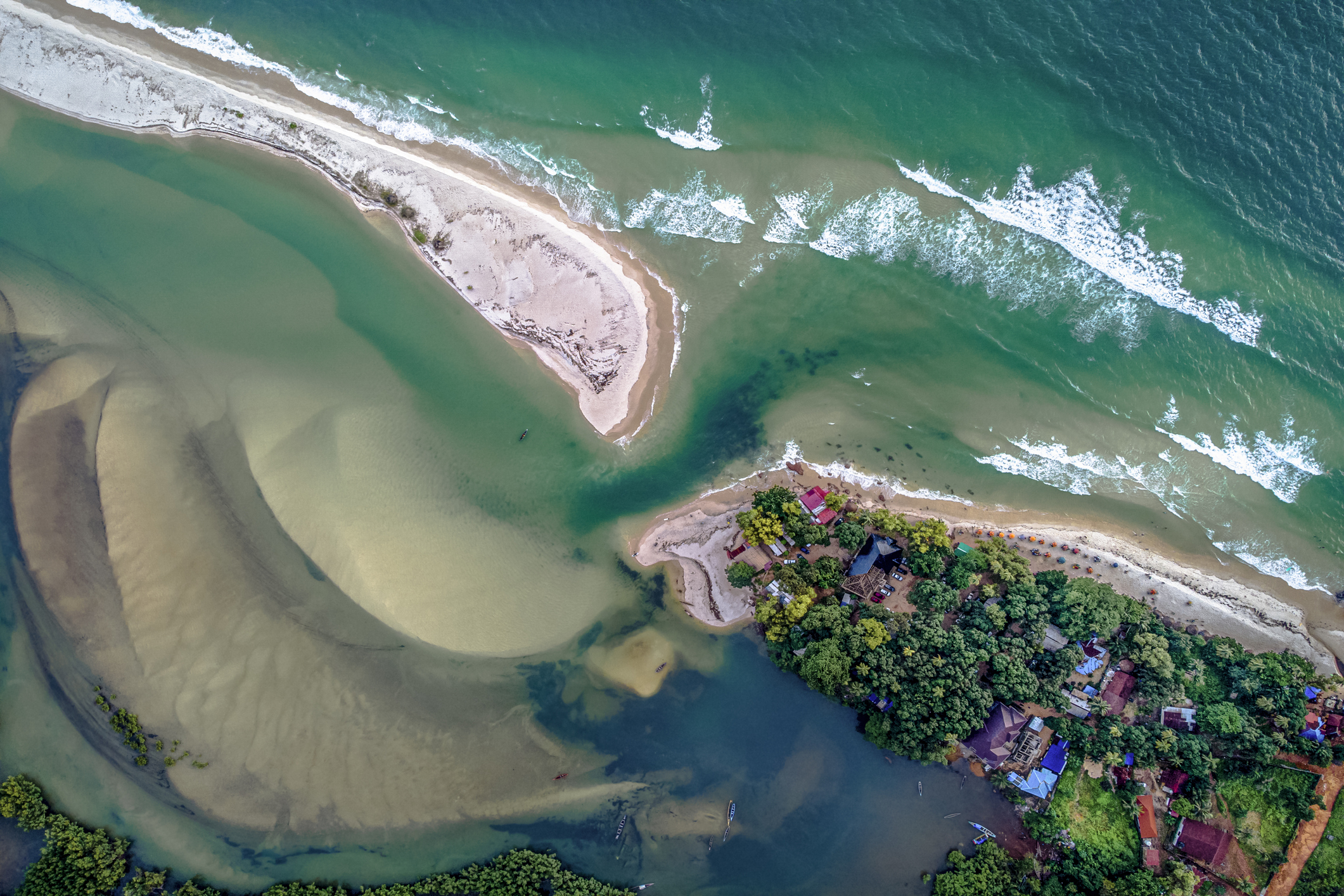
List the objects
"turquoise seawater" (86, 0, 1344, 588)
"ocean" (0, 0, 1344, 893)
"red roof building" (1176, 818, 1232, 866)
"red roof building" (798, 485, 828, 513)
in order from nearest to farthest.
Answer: "red roof building" (1176, 818, 1232, 866) → "red roof building" (798, 485, 828, 513) → "ocean" (0, 0, 1344, 893) → "turquoise seawater" (86, 0, 1344, 588)

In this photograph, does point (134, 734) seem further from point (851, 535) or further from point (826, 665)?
point (851, 535)

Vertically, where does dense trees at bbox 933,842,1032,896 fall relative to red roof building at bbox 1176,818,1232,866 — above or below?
below

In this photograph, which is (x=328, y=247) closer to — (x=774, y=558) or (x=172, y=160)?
(x=172, y=160)

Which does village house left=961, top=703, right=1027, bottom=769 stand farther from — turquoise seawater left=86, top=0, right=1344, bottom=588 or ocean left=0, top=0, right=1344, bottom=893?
turquoise seawater left=86, top=0, right=1344, bottom=588

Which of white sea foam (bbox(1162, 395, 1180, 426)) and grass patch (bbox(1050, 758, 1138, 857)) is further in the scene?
white sea foam (bbox(1162, 395, 1180, 426))

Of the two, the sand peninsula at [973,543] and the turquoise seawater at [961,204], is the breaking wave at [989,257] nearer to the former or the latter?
the turquoise seawater at [961,204]

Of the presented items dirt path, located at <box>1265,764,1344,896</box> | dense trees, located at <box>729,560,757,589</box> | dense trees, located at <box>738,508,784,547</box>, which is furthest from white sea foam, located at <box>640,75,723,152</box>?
dirt path, located at <box>1265,764,1344,896</box>

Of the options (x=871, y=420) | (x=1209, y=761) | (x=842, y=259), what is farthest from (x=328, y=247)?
(x=1209, y=761)
